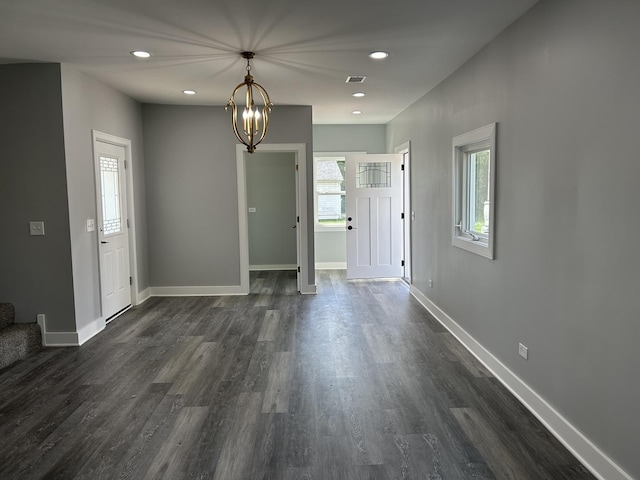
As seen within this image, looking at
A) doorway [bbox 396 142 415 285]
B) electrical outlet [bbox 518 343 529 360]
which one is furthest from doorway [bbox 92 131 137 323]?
electrical outlet [bbox 518 343 529 360]

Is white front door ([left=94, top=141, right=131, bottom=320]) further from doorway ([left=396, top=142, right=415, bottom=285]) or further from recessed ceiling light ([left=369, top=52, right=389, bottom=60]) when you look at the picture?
doorway ([left=396, top=142, right=415, bottom=285])

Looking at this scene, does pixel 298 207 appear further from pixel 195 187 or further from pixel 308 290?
pixel 195 187

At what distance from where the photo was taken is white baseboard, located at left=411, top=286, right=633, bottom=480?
89.6 inches

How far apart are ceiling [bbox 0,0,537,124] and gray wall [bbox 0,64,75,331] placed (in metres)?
0.30

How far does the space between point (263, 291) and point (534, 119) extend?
4.67 metres

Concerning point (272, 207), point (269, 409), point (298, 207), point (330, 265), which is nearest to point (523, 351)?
point (269, 409)

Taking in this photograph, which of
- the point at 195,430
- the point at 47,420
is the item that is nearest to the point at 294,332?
the point at 195,430

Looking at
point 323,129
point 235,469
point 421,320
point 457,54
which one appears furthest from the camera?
point 323,129

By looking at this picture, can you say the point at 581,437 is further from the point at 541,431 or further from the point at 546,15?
the point at 546,15

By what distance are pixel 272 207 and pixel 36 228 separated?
455 centimetres

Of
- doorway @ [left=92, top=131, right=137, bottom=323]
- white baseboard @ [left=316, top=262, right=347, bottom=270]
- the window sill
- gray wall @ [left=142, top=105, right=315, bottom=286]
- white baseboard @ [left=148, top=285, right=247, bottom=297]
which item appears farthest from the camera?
white baseboard @ [left=316, top=262, right=347, bottom=270]

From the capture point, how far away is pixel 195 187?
641cm

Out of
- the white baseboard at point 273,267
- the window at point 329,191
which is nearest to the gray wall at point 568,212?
the window at point 329,191

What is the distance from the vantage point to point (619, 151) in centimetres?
216
